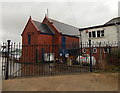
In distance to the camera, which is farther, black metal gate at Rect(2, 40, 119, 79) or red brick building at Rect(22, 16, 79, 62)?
red brick building at Rect(22, 16, 79, 62)

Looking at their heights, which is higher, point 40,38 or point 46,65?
point 40,38

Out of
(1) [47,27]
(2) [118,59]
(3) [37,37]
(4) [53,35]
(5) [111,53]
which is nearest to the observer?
→ (2) [118,59]

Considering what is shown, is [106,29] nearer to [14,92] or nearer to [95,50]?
[95,50]

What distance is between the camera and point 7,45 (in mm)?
5848

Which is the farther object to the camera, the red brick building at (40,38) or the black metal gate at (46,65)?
the red brick building at (40,38)

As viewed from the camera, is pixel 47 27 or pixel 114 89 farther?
pixel 47 27

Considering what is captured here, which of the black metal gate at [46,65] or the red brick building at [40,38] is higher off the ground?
the red brick building at [40,38]

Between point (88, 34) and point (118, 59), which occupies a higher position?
point (88, 34)

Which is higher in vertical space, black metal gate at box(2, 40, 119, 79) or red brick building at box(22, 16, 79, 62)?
red brick building at box(22, 16, 79, 62)

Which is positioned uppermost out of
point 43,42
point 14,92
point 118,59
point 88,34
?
point 88,34

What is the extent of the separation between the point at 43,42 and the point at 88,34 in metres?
8.00

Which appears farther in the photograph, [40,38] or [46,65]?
[40,38]

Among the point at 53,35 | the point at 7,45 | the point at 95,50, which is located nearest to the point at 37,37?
the point at 53,35

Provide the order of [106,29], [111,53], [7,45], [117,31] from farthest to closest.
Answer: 1. [106,29]
2. [117,31]
3. [111,53]
4. [7,45]
